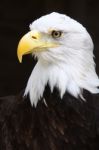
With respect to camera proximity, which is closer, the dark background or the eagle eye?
the eagle eye

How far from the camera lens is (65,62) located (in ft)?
17.2

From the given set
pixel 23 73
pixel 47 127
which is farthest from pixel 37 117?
pixel 23 73

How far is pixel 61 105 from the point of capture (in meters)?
5.27

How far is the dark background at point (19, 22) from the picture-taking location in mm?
8445

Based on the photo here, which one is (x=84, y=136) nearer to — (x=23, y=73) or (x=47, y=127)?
(x=47, y=127)

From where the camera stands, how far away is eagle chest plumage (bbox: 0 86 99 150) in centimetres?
528

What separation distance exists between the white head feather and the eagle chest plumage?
0.06 metres

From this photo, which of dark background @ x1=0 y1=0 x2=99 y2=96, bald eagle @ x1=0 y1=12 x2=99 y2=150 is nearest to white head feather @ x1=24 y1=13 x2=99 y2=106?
bald eagle @ x1=0 y1=12 x2=99 y2=150

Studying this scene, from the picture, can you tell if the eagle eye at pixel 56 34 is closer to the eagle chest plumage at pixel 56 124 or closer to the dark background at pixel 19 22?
the eagle chest plumage at pixel 56 124

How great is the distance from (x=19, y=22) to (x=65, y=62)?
338 centimetres

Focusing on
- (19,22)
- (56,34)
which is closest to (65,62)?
(56,34)

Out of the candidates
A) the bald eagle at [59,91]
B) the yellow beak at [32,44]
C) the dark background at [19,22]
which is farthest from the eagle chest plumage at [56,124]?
the dark background at [19,22]

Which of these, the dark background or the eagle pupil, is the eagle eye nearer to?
the eagle pupil

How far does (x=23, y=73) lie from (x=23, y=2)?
73 cm
